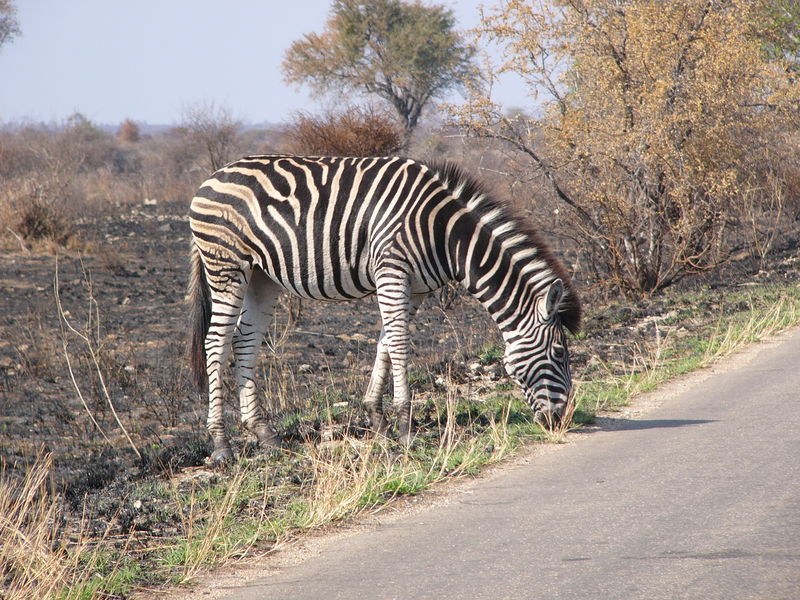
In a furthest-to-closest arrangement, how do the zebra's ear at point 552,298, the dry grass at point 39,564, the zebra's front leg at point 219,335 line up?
the zebra's front leg at point 219,335 < the zebra's ear at point 552,298 < the dry grass at point 39,564

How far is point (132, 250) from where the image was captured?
20.6 m

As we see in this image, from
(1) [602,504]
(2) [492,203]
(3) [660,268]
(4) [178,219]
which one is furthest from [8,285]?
(1) [602,504]

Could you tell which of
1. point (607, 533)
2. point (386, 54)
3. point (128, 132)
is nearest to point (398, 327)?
point (607, 533)

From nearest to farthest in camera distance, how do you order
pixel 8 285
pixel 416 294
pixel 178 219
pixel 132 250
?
pixel 416 294, pixel 8 285, pixel 132 250, pixel 178 219

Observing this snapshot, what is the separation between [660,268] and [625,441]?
835cm

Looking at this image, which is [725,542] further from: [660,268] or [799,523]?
[660,268]

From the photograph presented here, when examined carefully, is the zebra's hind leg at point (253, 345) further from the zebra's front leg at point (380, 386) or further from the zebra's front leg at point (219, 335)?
the zebra's front leg at point (380, 386)

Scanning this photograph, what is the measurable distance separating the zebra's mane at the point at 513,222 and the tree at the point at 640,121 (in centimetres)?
663

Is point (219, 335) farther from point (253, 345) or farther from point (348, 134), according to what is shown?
point (348, 134)

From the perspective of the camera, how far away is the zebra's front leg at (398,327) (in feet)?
22.9

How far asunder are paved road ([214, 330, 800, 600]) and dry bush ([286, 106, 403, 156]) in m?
10.1

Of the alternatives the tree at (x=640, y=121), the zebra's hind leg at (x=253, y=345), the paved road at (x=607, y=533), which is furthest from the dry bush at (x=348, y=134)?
the paved road at (x=607, y=533)

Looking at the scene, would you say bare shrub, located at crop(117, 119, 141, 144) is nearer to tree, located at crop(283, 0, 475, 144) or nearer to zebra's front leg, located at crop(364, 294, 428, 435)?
tree, located at crop(283, 0, 475, 144)

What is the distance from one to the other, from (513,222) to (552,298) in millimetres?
698
